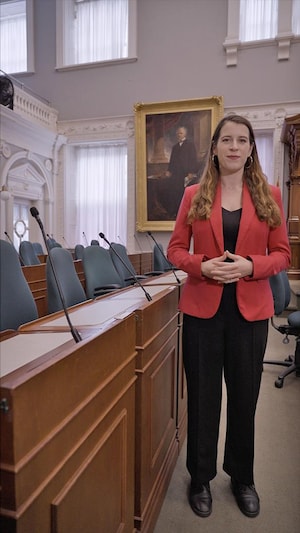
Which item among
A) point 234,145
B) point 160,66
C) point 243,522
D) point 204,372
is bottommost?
point 243,522

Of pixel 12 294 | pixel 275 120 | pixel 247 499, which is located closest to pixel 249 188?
pixel 12 294

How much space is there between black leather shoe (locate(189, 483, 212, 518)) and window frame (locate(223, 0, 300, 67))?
23.9 ft

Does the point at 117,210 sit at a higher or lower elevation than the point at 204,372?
higher

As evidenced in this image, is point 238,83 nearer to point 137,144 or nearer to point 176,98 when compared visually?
point 176,98

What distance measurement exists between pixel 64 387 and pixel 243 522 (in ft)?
3.69

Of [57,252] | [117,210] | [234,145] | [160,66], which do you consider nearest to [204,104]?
[160,66]

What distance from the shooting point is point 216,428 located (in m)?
1.48

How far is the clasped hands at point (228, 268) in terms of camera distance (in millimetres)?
1241

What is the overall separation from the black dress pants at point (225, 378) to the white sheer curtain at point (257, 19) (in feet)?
23.8

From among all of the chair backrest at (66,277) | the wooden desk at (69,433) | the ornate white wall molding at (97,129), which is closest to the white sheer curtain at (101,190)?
the ornate white wall molding at (97,129)

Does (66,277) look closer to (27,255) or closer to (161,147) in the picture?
(27,255)

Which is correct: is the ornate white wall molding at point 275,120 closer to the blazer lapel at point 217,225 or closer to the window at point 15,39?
the window at point 15,39

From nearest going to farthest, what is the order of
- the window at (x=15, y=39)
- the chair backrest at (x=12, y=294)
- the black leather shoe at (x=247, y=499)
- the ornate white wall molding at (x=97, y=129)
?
the black leather shoe at (x=247, y=499) → the chair backrest at (x=12, y=294) → the ornate white wall molding at (x=97, y=129) → the window at (x=15, y=39)

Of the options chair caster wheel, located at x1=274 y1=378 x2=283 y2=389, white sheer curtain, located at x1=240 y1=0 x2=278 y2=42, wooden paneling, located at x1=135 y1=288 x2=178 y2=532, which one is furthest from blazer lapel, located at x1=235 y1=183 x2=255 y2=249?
white sheer curtain, located at x1=240 y1=0 x2=278 y2=42
